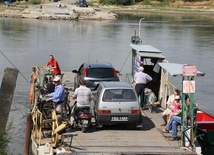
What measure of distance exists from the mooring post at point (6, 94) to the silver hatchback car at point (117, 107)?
3.72m

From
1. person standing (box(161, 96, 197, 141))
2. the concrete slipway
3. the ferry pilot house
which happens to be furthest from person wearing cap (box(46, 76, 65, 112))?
the ferry pilot house

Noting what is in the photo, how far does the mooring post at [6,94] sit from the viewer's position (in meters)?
11.8

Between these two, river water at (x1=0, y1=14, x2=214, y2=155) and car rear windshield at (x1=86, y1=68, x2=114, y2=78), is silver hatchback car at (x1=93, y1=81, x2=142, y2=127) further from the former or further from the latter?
car rear windshield at (x1=86, y1=68, x2=114, y2=78)

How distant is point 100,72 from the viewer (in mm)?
20219

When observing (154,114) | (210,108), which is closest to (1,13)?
(210,108)

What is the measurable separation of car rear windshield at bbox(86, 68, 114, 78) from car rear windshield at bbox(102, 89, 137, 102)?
4752 millimetres

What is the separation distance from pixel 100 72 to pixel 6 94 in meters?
8.51

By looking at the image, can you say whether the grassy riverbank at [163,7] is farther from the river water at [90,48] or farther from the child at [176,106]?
the child at [176,106]

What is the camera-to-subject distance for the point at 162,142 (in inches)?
567

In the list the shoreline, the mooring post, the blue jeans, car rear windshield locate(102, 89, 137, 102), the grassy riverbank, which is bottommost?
the grassy riverbank

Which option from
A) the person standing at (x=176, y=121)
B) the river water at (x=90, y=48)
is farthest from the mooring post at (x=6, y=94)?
the river water at (x=90, y=48)

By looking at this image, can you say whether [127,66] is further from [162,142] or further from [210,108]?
[162,142]

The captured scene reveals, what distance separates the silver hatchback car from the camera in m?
15.0

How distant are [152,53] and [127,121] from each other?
254 inches
